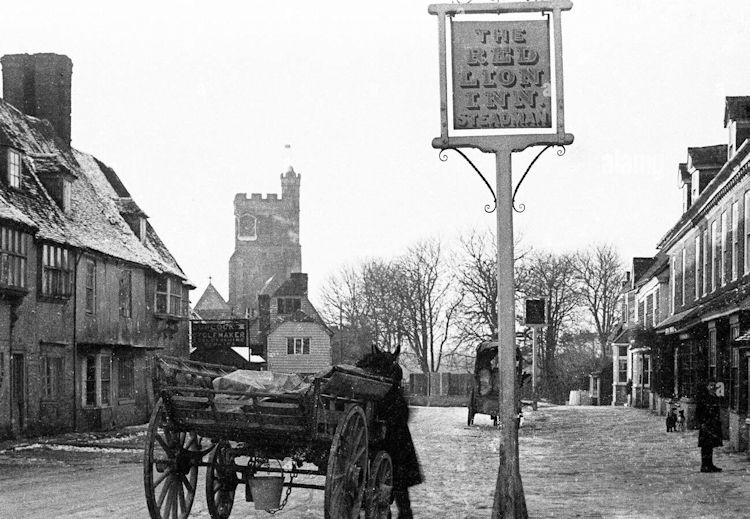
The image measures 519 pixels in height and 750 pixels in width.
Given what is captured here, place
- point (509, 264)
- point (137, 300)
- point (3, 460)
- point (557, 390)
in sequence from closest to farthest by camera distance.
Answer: point (509, 264) < point (3, 460) < point (137, 300) < point (557, 390)

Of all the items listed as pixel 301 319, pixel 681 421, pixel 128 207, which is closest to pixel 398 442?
pixel 681 421

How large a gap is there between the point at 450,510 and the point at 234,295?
105524 mm

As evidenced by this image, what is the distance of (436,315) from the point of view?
78.1 metres

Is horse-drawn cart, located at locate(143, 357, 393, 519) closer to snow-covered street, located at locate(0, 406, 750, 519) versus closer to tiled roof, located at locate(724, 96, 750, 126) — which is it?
snow-covered street, located at locate(0, 406, 750, 519)

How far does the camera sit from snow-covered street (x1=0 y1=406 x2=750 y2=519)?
472 inches

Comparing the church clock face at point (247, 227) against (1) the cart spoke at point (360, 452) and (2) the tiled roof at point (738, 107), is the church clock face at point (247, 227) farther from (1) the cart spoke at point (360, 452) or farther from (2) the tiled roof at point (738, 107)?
(1) the cart spoke at point (360, 452)

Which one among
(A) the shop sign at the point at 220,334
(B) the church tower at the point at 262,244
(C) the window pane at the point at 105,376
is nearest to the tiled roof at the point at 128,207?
(C) the window pane at the point at 105,376

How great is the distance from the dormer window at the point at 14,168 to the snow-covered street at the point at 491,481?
270 inches

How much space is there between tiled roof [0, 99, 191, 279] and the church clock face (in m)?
80.0

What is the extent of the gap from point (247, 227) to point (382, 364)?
4322 inches

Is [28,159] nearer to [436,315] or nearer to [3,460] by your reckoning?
[3,460]

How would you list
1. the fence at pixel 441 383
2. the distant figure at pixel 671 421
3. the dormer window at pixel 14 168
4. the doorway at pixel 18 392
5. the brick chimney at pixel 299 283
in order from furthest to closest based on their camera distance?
the brick chimney at pixel 299 283 < the fence at pixel 441 383 < the distant figure at pixel 671 421 < the dormer window at pixel 14 168 < the doorway at pixel 18 392

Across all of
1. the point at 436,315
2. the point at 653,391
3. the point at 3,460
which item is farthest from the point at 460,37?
the point at 436,315

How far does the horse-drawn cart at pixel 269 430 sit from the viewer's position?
28.2ft
